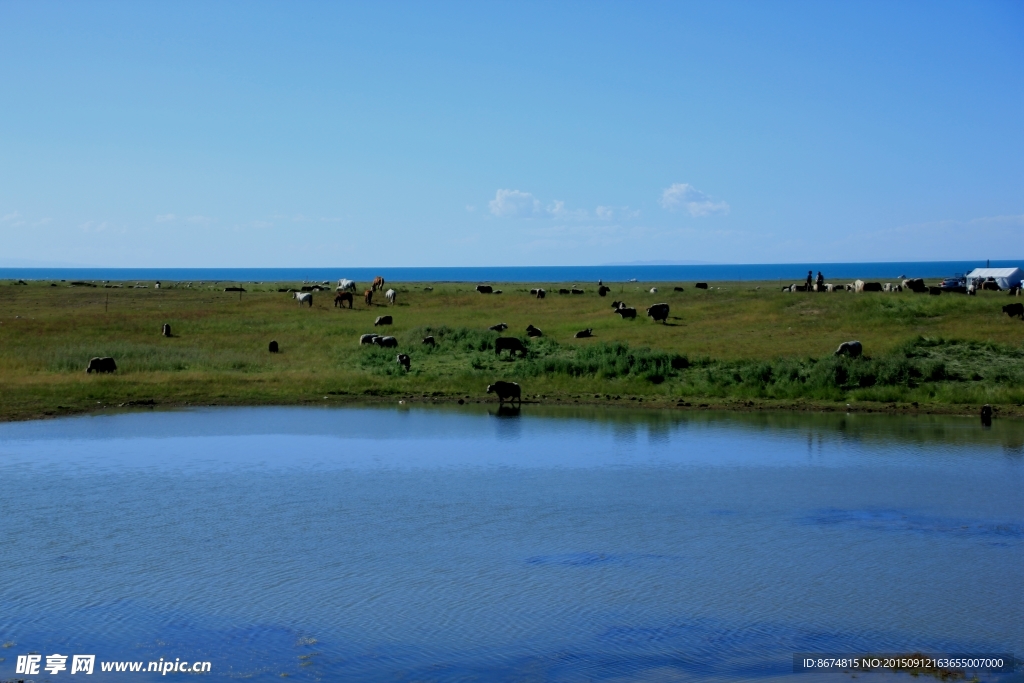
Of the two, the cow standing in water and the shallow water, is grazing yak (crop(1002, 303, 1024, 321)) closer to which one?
the shallow water

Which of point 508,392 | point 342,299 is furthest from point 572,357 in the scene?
point 342,299

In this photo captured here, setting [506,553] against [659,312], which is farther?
[659,312]

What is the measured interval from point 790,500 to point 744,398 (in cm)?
1496

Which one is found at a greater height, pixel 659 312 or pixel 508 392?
pixel 659 312

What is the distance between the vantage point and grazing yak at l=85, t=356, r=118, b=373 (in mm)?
38219

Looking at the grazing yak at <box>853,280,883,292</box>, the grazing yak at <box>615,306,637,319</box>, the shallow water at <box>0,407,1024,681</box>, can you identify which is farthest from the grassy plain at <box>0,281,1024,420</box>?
the grazing yak at <box>853,280,883,292</box>

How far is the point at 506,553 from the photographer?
52.4ft

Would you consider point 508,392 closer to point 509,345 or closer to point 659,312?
point 509,345

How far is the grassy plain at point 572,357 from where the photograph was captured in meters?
34.3

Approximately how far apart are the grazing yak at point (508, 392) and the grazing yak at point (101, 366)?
14.8 metres

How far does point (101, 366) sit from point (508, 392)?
51.1 feet

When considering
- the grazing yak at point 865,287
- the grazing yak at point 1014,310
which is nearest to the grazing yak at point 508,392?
the grazing yak at point 1014,310

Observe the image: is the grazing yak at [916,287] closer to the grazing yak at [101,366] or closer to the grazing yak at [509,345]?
the grazing yak at [509,345]

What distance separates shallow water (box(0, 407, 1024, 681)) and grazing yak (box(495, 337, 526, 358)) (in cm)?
1524
